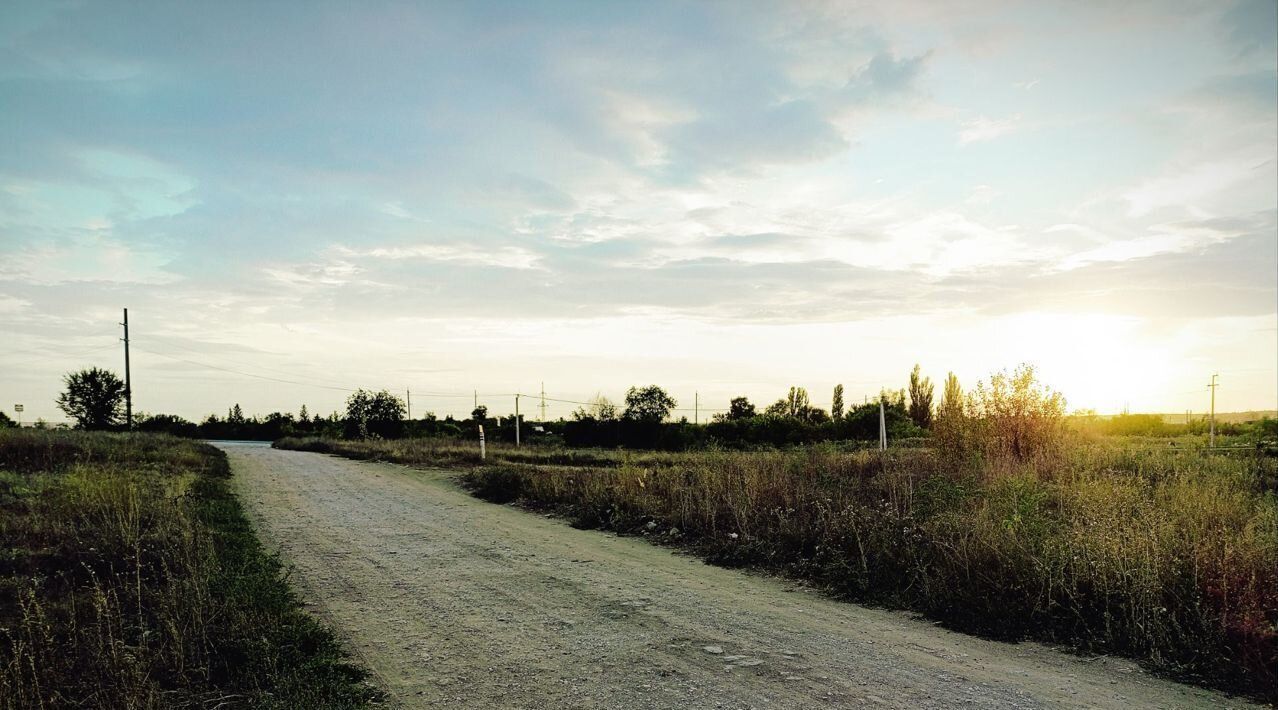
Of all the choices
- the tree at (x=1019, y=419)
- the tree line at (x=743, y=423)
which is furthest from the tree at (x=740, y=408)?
the tree at (x=1019, y=419)

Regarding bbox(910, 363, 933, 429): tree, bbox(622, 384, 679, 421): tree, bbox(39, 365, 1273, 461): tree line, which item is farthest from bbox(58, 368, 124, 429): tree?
bbox(910, 363, 933, 429): tree

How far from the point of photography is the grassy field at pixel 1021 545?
5988 mm

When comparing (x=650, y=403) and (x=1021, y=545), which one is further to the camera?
(x=650, y=403)

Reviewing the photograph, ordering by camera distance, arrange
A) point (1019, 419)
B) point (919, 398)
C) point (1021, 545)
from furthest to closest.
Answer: point (919, 398) < point (1019, 419) < point (1021, 545)

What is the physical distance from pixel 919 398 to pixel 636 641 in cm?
4378

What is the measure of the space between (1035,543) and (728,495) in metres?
4.75

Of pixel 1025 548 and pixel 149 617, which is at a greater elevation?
pixel 1025 548

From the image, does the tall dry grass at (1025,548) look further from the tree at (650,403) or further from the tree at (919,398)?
→ the tree at (650,403)

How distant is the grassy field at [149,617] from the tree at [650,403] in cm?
5131

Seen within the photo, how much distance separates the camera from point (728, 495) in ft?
37.4

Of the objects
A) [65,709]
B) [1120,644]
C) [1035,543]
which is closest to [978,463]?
[1035,543]

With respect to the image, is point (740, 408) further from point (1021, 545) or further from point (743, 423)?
point (1021, 545)

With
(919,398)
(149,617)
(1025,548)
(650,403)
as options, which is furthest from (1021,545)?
(650,403)

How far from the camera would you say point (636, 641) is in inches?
238
